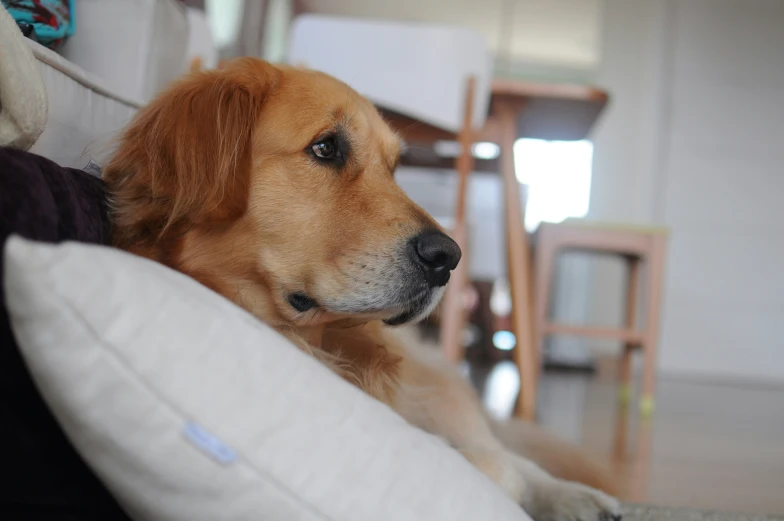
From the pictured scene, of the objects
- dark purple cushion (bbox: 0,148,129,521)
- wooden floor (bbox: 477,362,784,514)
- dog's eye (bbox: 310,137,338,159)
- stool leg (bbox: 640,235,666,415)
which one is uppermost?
dog's eye (bbox: 310,137,338,159)

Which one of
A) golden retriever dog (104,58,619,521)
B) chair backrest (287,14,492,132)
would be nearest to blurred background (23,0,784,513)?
chair backrest (287,14,492,132)

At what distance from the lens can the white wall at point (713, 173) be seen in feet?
19.9

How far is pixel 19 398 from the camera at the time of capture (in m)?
0.65

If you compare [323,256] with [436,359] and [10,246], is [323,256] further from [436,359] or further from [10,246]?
[436,359]

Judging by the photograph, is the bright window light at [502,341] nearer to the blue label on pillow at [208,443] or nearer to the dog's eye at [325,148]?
the dog's eye at [325,148]

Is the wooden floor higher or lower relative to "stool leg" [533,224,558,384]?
lower

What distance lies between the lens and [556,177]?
680cm

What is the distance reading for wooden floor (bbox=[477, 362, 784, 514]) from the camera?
186cm

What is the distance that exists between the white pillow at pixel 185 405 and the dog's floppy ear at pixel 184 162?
12.2 inches

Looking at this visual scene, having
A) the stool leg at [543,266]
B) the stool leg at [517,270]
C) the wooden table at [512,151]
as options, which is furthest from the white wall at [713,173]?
the stool leg at [517,270]

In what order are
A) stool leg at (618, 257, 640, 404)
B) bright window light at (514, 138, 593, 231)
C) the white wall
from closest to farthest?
stool leg at (618, 257, 640, 404) → the white wall → bright window light at (514, 138, 593, 231)

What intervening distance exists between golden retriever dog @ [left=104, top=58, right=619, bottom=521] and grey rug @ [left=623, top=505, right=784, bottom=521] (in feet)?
0.12

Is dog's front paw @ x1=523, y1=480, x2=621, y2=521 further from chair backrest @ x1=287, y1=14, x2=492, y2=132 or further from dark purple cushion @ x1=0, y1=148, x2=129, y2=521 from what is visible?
chair backrest @ x1=287, y1=14, x2=492, y2=132

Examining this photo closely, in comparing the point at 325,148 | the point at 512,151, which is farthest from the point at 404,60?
the point at 325,148
